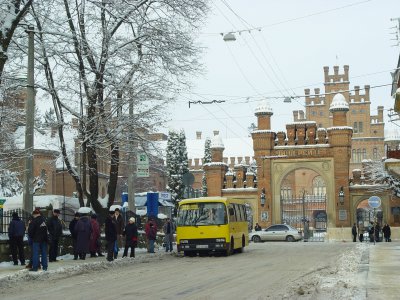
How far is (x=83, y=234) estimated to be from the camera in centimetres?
2228

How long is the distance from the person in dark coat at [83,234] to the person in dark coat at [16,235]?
8.47 feet

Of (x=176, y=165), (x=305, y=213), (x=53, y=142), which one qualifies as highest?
(x=176, y=165)

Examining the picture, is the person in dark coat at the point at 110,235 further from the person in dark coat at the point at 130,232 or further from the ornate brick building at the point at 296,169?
the ornate brick building at the point at 296,169

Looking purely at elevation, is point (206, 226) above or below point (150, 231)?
above

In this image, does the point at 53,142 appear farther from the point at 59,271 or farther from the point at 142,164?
the point at 59,271

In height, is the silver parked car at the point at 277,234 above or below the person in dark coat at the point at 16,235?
below

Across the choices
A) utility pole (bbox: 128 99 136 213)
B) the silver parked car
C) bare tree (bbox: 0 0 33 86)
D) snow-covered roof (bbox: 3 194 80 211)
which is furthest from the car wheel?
bare tree (bbox: 0 0 33 86)

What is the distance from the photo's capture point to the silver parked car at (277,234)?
5027cm

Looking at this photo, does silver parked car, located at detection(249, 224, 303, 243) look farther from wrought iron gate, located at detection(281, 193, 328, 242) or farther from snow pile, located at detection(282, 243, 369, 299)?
snow pile, located at detection(282, 243, 369, 299)

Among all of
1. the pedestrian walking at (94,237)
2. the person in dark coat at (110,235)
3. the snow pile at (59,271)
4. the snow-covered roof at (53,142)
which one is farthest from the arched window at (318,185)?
the person in dark coat at (110,235)

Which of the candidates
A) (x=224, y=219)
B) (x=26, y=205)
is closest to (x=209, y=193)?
(x=224, y=219)

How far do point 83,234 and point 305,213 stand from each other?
6205cm

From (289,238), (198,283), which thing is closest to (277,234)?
(289,238)

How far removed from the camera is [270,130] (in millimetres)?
56969
